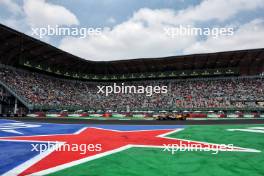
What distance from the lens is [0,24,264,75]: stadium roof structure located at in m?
41.9

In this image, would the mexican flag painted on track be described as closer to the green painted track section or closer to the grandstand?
the green painted track section

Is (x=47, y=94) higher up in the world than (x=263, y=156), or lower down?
higher up

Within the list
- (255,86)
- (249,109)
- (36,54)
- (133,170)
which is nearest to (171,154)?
(133,170)

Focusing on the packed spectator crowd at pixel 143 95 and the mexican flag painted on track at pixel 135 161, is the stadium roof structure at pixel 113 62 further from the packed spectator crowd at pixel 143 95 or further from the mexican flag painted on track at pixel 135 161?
the mexican flag painted on track at pixel 135 161

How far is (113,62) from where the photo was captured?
2197 inches

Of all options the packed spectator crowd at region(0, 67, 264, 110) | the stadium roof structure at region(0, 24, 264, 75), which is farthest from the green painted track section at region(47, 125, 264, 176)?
the packed spectator crowd at region(0, 67, 264, 110)

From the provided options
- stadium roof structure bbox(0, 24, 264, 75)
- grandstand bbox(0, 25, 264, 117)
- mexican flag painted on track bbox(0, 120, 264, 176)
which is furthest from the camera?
grandstand bbox(0, 25, 264, 117)

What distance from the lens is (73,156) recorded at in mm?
8164

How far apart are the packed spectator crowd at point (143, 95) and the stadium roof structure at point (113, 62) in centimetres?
333

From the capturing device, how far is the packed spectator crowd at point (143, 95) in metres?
47.0

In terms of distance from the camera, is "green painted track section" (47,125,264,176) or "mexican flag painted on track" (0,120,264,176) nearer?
"green painted track section" (47,125,264,176)

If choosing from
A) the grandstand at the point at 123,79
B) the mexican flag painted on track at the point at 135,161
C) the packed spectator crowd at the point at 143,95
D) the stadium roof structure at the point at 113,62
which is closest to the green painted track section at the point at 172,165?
the mexican flag painted on track at the point at 135,161

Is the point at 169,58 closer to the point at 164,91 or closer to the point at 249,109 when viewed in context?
the point at 164,91

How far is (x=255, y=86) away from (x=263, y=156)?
49.4 metres
